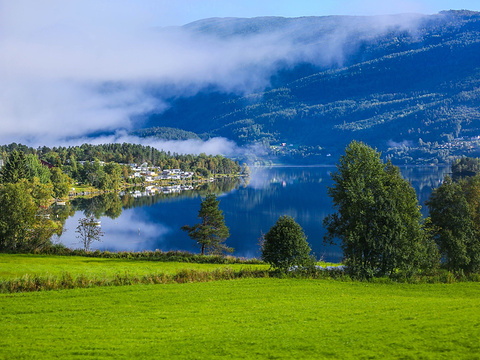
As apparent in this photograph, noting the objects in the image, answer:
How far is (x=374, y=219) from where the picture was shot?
2878 centimetres

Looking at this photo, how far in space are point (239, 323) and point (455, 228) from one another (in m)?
23.8

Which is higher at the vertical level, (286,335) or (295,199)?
(295,199)

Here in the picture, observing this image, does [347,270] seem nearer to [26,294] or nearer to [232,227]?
[26,294]

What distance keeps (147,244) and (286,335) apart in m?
50.8

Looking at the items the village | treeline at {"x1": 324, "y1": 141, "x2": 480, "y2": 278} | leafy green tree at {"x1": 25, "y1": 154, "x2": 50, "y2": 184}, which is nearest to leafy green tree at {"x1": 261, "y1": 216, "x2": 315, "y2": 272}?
treeline at {"x1": 324, "y1": 141, "x2": 480, "y2": 278}

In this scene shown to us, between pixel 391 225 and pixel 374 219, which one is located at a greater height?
pixel 374 219

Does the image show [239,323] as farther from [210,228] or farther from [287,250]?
[210,228]

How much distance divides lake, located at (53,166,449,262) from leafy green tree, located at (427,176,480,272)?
1935 cm

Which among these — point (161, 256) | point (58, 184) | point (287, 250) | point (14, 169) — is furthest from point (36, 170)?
point (287, 250)

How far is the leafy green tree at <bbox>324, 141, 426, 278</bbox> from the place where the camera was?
27.8 m

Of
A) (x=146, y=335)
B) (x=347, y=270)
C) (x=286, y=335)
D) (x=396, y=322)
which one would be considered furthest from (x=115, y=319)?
(x=347, y=270)

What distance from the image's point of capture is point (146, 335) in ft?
44.8

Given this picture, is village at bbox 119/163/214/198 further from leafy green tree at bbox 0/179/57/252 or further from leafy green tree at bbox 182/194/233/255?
leafy green tree at bbox 0/179/57/252

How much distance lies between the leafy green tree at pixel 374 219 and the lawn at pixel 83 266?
304 inches
